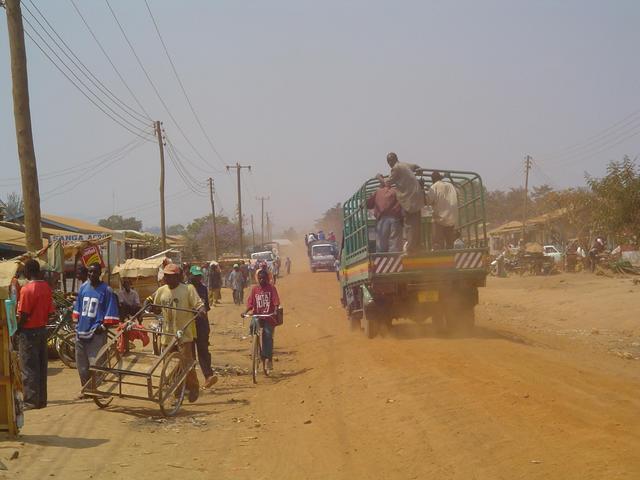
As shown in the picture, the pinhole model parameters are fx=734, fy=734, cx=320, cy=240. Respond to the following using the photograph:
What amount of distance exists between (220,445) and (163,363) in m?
1.64

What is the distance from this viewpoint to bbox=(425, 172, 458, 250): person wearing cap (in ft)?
44.0

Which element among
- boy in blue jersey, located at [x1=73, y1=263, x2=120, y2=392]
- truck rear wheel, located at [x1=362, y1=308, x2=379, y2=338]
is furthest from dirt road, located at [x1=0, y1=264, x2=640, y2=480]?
boy in blue jersey, located at [x1=73, y1=263, x2=120, y2=392]

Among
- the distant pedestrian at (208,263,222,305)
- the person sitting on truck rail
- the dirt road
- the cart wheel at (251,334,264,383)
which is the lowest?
the dirt road

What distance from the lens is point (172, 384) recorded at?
9.04 metres

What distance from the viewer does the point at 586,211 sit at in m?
40.8

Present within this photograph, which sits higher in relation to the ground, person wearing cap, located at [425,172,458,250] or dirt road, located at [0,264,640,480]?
person wearing cap, located at [425,172,458,250]

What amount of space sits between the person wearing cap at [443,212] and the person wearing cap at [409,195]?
1.01ft

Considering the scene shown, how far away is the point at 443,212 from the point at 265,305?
3.77 metres

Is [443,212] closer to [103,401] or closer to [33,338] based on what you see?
[103,401]

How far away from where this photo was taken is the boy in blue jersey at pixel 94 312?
934cm

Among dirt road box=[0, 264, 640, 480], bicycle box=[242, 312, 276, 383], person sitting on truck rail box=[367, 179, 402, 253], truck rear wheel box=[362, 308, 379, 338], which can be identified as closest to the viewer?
dirt road box=[0, 264, 640, 480]

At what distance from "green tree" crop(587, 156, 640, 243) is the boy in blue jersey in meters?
20.9

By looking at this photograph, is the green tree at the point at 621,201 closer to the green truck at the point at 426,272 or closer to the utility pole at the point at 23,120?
the green truck at the point at 426,272

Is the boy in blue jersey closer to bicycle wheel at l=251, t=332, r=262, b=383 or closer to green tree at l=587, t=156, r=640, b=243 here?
bicycle wheel at l=251, t=332, r=262, b=383
